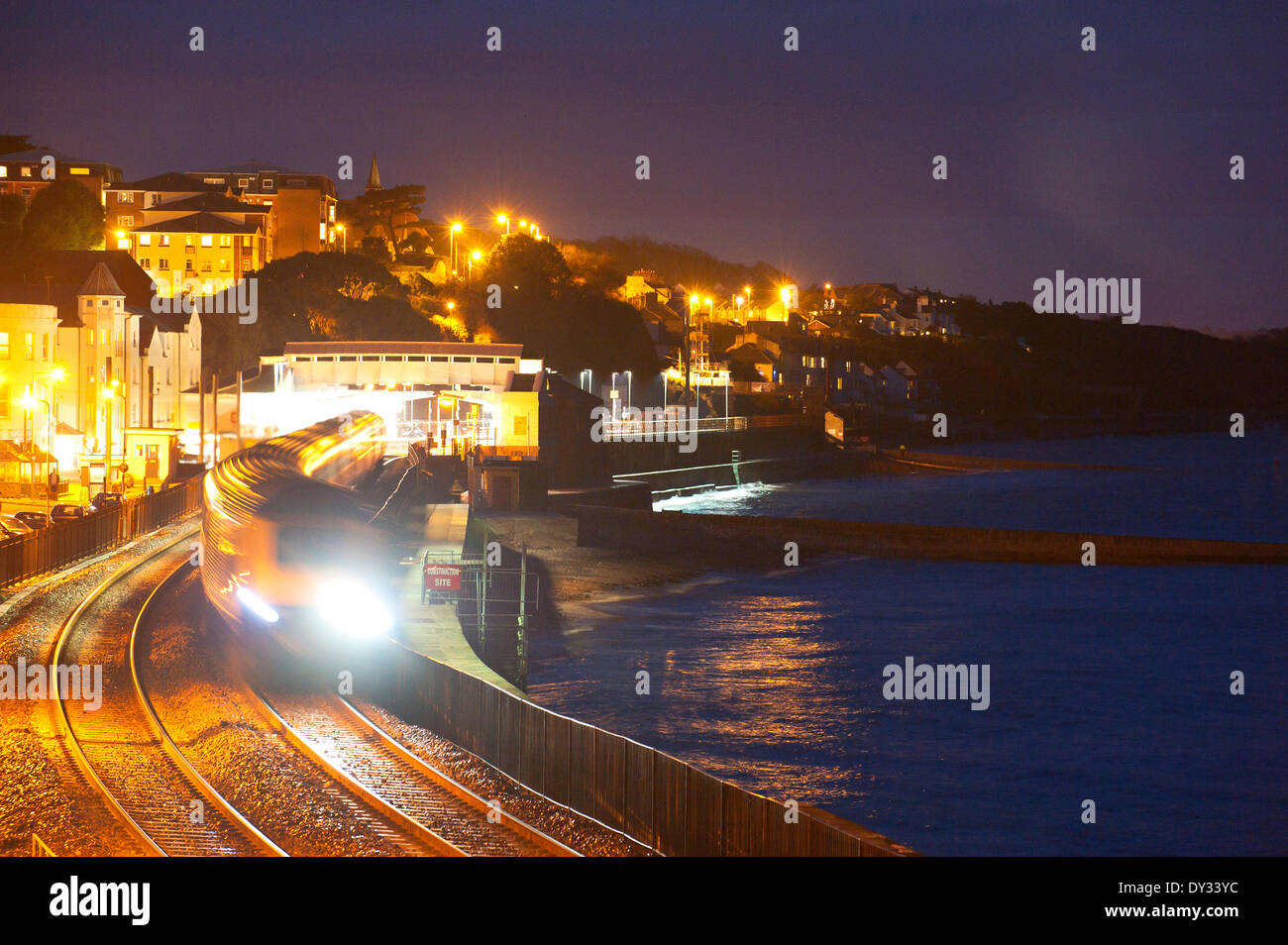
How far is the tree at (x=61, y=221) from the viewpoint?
93250 millimetres

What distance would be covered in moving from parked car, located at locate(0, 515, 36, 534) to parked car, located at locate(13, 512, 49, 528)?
8 centimetres

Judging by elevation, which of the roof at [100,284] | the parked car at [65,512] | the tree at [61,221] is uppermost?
the tree at [61,221]

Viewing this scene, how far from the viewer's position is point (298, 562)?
21.1 metres

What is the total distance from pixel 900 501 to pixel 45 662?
74494 millimetres

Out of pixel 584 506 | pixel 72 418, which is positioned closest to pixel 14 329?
pixel 72 418

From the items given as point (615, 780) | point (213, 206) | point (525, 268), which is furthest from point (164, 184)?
point (615, 780)

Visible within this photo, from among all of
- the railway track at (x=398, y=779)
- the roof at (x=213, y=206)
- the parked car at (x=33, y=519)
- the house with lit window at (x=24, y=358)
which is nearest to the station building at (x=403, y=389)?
the house with lit window at (x=24, y=358)

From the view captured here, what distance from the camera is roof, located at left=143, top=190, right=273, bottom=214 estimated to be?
111m

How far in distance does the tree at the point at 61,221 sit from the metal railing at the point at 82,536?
56336mm

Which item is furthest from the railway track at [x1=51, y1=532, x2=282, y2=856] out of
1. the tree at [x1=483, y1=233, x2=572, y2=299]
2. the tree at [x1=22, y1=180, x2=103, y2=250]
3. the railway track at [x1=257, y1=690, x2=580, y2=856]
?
the tree at [x1=22, y1=180, x2=103, y2=250]

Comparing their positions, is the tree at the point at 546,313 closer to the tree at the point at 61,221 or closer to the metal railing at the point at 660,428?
the metal railing at the point at 660,428

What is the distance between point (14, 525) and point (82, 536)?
25.6 feet

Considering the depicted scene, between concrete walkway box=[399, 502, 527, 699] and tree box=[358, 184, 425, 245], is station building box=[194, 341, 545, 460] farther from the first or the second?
tree box=[358, 184, 425, 245]

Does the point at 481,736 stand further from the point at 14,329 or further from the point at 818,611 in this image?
the point at 14,329
